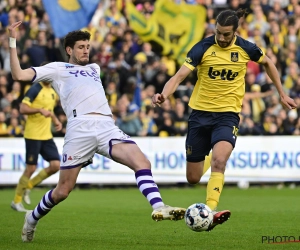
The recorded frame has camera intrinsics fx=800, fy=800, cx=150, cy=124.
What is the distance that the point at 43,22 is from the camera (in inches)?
971

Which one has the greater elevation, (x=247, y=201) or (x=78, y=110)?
(x=78, y=110)

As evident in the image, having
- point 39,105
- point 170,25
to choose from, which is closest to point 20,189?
point 39,105

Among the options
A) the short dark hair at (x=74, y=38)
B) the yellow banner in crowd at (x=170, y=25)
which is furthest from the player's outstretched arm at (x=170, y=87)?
the yellow banner in crowd at (x=170, y=25)

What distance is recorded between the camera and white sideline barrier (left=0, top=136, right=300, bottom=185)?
21953 mm

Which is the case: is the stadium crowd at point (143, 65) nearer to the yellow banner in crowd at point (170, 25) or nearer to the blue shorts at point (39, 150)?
the yellow banner in crowd at point (170, 25)

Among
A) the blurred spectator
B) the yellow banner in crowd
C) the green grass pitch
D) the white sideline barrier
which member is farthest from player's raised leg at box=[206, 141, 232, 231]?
the yellow banner in crowd

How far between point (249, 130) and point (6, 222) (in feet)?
36.3

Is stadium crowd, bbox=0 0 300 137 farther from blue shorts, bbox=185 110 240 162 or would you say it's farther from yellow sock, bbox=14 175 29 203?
blue shorts, bbox=185 110 240 162

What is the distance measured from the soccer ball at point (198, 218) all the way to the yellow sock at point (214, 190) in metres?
0.65

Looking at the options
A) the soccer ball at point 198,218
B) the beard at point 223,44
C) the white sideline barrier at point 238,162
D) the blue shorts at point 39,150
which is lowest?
the white sideline barrier at point 238,162

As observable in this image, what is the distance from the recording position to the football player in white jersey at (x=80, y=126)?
31.2ft

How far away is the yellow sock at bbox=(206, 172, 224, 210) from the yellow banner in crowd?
14.3 metres

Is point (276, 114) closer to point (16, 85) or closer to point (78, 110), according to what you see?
point (16, 85)

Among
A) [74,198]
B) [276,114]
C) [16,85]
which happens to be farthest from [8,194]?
[276,114]
